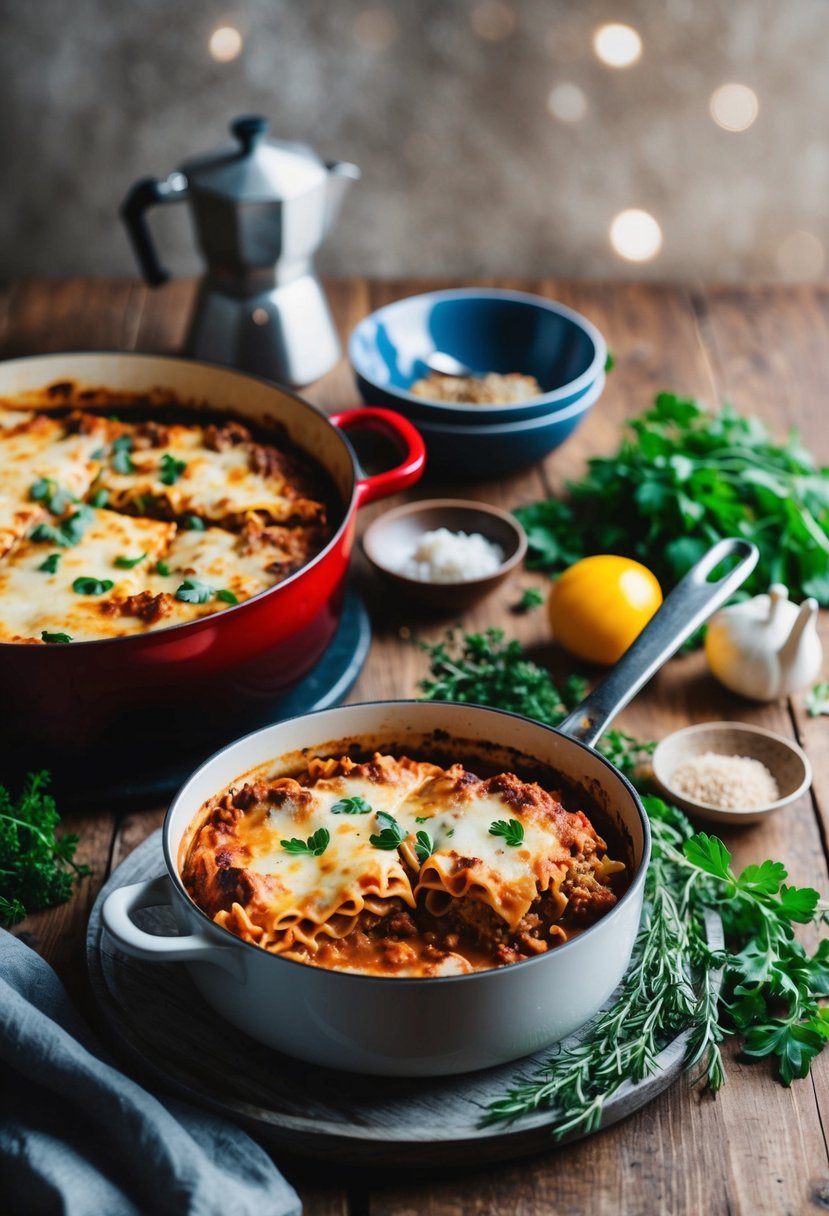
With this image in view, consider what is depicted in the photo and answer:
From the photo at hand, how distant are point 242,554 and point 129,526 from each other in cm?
24

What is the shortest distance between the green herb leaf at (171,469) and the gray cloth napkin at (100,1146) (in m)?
1.17

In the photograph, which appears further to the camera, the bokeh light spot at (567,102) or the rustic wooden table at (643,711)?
the bokeh light spot at (567,102)

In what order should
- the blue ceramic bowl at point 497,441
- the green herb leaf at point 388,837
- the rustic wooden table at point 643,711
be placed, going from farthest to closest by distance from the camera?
the blue ceramic bowl at point 497,441 → the green herb leaf at point 388,837 → the rustic wooden table at point 643,711

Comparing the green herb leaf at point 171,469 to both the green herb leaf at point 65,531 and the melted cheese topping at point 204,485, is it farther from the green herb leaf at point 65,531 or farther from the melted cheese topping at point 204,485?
the green herb leaf at point 65,531

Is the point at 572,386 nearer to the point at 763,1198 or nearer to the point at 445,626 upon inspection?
the point at 445,626

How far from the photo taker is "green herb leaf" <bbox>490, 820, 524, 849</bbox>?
163cm

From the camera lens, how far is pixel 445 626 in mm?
2594

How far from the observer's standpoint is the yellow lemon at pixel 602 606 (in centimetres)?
240

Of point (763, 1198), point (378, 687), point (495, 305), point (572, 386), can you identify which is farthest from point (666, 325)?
point (763, 1198)

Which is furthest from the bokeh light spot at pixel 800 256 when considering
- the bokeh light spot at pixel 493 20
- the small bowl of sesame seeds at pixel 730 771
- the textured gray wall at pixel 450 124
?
the small bowl of sesame seeds at pixel 730 771

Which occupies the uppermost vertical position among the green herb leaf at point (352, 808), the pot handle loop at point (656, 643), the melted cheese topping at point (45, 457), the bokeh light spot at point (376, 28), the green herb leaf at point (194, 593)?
the bokeh light spot at point (376, 28)

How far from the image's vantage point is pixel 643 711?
2391 mm

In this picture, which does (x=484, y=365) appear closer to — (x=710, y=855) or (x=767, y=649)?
(x=767, y=649)

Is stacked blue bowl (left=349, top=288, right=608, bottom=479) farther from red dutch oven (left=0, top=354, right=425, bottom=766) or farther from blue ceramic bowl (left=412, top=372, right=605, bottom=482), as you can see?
red dutch oven (left=0, top=354, right=425, bottom=766)
